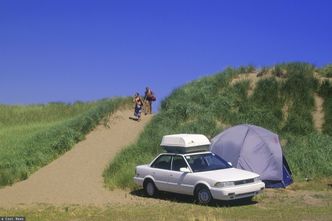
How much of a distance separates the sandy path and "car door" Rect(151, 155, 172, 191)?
1.15 metres

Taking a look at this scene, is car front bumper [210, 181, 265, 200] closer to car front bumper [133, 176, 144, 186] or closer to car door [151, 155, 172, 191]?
car door [151, 155, 172, 191]

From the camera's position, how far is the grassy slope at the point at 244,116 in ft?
74.5

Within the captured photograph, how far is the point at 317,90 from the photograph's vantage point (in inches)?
1234

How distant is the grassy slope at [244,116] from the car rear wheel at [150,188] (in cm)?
250

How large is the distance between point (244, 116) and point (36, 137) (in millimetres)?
10944

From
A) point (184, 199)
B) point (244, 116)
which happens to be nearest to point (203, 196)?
point (184, 199)

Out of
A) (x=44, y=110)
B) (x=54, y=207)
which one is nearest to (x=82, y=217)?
(x=54, y=207)

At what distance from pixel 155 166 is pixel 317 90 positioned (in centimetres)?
1625

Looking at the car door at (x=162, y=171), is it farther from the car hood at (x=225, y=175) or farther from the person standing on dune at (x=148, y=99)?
the person standing on dune at (x=148, y=99)

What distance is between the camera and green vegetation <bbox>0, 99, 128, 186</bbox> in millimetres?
24344

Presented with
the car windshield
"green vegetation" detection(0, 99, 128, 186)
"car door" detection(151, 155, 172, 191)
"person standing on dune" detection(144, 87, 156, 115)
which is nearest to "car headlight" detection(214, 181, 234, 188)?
the car windshield

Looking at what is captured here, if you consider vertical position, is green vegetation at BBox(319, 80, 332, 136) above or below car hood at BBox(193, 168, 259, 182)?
above

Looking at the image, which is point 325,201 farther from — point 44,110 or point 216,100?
point 44,110

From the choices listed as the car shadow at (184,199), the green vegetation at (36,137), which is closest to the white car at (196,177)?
the car shadow at (184,199)
